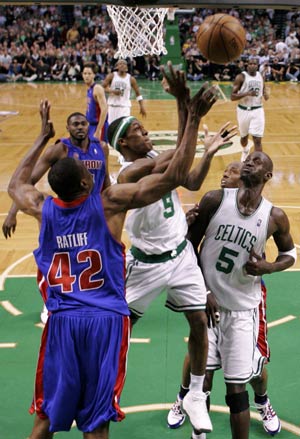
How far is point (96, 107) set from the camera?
32.3 feet

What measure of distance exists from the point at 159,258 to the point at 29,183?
3.51 feet

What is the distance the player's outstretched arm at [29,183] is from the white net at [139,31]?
3318 mm

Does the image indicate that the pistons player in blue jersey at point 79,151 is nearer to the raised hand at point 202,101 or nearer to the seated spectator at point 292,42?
the raised hand at point 202,101

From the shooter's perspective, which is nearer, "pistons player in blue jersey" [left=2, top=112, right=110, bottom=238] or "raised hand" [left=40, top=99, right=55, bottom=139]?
"raised hand" [left=40, top=99, right=55, bottom=139]

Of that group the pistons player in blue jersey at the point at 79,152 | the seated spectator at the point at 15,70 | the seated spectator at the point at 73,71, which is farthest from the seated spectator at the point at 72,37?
the pistons player in blue jersey at the point at 79,152

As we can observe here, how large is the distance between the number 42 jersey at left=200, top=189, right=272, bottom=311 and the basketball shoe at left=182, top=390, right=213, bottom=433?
596mm

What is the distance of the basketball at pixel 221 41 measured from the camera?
211 inches

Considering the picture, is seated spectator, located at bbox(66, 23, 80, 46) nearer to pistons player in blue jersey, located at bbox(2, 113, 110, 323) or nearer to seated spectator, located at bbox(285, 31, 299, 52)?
seated spectator, located at bbox(285, 31, 299, 52)

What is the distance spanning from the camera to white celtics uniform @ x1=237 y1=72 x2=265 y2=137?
1220 centimetres

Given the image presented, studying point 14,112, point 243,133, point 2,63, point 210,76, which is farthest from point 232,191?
point 2,63

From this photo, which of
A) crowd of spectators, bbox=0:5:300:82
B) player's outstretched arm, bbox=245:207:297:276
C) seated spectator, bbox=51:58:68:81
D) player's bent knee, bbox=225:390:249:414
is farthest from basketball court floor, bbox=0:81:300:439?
seated spectator, bbox=51:58:68:81

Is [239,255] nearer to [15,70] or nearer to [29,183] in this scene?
[29,183]

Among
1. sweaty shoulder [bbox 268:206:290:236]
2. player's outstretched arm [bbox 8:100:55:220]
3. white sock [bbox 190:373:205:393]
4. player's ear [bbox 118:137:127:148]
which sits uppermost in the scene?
player's outstretched arm [bbox 8:100:55:220]

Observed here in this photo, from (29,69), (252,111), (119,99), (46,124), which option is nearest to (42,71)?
(29,69)
